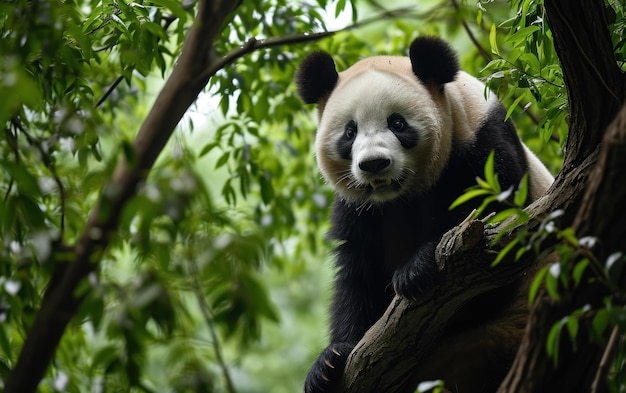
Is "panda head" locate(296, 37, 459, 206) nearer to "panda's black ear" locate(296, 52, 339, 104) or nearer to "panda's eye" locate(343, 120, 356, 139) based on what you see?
"panda's eye" locate(343, 120, 356, 139)

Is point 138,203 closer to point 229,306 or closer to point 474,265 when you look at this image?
point 229,306

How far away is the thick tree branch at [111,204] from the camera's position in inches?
78.7

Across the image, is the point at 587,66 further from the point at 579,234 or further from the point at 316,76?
the point at 316,76

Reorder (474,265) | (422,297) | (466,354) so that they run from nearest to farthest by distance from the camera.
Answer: (474,265) < (422,297) < (466,354)

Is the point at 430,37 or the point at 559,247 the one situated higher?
the point at 430,37

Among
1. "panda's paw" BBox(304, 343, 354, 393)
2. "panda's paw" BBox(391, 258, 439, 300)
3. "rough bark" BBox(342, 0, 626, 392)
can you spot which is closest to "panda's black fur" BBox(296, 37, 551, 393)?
"panda's paw" BBox(304, 343, 354, 393)

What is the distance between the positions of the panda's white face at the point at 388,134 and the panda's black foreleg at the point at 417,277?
78 cm

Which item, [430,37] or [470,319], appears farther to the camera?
[430,37]

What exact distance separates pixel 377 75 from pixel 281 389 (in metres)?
7.39

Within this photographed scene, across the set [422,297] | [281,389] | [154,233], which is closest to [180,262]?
[154,233]

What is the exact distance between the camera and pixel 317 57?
4.79 m

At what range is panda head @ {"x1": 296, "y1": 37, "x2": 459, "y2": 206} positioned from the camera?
437 cm

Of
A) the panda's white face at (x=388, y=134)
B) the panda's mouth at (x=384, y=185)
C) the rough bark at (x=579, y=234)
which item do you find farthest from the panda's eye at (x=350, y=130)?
the rough bark at (x=579, y=234)

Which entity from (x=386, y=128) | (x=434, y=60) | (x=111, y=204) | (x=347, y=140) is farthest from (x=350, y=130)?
(x=111, y=204)
